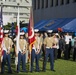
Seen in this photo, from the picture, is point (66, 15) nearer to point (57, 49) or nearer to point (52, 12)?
point (52, 12)

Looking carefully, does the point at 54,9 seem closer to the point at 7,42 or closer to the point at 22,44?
the point at 22,44

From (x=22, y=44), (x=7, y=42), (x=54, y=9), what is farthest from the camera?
(x=54, y=9)

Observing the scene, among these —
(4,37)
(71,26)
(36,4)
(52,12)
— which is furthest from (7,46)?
(36,4)

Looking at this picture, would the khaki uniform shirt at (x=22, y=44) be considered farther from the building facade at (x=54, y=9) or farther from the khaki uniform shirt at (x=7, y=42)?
the building facade at (x=54, y=9)

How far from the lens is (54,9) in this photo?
47.1 m

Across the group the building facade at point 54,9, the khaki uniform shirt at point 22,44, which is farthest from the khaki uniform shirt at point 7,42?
the building facade at point 54,9

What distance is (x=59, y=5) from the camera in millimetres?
45156

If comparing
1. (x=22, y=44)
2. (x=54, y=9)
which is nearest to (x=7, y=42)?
(x=22, y=44)

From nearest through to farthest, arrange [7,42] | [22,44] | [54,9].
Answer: [7,42] < [22,44] < [54,9]

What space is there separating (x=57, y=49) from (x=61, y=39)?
0.77m

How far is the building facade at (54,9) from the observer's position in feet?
136

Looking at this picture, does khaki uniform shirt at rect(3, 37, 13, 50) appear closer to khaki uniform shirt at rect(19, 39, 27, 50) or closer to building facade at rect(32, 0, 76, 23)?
khaki uniform shirt at rect(19, 39, 27, 50)

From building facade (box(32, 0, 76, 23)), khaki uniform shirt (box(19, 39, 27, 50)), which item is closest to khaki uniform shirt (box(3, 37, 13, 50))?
khaki uniform shirt (box(19, 39, 27, 50))

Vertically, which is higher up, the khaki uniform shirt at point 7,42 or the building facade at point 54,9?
the building facade at point 54,9
